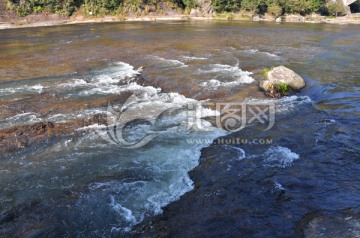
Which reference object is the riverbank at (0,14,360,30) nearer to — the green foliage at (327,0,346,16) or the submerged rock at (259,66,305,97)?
the green foliage at (327,0,346,16)

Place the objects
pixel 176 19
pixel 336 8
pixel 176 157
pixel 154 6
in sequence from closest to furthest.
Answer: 1. pixel 176 157
2. pixel 176 19
3. pixel 154 6
4. pixel 336 8

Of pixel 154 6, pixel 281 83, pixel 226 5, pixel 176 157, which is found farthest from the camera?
pixel 226 5

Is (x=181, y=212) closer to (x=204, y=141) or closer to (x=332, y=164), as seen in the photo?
(x=204, y=141)

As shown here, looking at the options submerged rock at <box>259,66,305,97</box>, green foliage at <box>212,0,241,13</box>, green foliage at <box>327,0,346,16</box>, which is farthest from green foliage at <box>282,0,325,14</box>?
submerged rock at <box>259,66,305,97</box>

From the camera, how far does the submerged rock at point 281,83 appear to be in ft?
46.8

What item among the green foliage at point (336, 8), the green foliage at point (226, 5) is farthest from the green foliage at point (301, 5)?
the green foliage at point (226, 5)

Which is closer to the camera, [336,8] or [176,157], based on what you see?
[176,157]

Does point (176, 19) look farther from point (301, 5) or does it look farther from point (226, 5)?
point (301, 5)

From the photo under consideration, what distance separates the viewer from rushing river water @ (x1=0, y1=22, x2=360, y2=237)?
7098 millimetres

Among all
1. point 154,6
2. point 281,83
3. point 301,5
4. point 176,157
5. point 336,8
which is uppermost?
point 154,6

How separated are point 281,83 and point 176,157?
293 inches

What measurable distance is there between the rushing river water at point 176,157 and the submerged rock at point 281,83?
1.46 feet

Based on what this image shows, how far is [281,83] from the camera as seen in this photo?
14.6 m

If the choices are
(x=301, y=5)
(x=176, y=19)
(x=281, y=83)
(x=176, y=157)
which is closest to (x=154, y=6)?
(x=176, y=19)
